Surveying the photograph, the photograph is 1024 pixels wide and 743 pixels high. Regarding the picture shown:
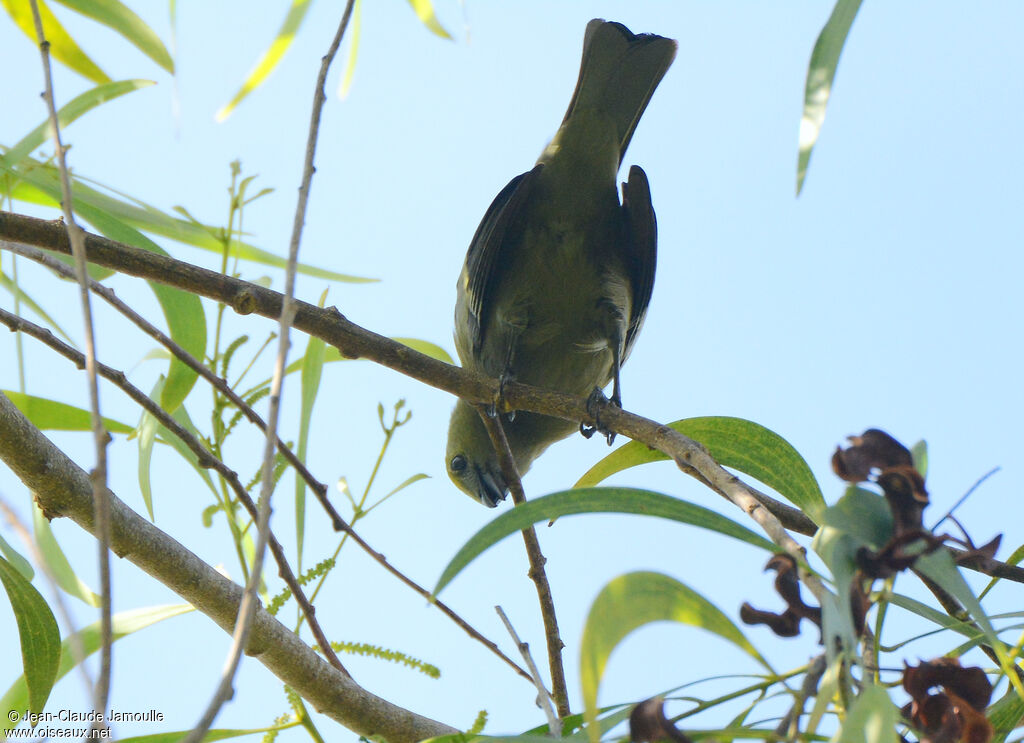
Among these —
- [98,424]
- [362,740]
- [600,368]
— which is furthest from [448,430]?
[98,424]

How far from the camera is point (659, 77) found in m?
3.36

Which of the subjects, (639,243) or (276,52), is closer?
(276,52)

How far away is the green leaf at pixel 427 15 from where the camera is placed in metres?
2.48

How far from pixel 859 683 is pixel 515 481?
1.48 meters

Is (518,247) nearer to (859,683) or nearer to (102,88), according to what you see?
(102,88)

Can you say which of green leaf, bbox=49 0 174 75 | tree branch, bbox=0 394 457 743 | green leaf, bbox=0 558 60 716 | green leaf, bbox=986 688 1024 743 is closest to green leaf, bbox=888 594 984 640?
green leaf, bbox=986 688 1024 743

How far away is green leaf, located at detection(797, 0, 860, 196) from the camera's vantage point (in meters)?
1.09

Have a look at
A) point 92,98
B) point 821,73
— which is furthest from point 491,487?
point 821,73

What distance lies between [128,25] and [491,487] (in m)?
2.20

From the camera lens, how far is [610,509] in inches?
43.0

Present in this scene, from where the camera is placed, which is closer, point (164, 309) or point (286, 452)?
point (286, 452)

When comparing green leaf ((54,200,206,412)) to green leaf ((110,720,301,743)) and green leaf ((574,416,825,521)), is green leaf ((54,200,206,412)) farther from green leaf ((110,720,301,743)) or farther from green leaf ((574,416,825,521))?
green leaf ((574,416,825,521))

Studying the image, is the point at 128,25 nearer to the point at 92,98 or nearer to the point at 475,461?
the point at 92,98

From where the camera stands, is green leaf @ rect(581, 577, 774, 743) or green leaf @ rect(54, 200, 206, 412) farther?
green leaf @ rect(54, 200, 206, 412)
